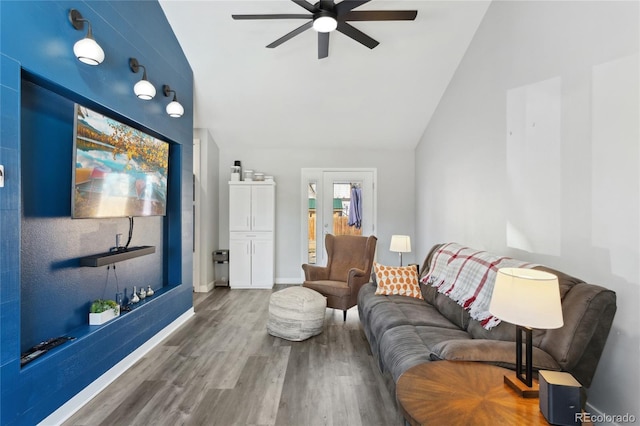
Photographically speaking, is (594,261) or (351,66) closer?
(594,261)

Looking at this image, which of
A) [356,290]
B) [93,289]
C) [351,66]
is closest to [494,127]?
[351,66]

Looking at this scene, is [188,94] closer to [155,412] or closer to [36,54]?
[36,54]

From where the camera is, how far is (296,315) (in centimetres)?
315

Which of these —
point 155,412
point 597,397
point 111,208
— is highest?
point 111,208

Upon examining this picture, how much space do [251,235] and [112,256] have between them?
9.27 feet

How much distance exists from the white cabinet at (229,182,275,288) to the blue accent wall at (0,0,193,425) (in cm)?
206

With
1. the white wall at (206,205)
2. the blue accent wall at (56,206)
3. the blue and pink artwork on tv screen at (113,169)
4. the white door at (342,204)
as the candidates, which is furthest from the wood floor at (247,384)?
the white door at (342,204)

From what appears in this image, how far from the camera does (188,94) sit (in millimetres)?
3910

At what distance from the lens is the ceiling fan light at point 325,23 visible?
2.39 metres

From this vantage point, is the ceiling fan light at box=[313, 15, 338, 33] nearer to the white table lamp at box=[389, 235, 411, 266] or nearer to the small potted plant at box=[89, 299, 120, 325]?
the white table lamp at box=[389, 235, 411, 266]

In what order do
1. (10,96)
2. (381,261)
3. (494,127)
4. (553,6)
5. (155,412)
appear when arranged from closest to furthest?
(10,96) → (155,412) → (553,6) → (494,127) → (381,261)

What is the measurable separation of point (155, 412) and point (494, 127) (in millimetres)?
3559

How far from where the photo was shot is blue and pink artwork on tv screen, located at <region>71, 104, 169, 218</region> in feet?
6.95

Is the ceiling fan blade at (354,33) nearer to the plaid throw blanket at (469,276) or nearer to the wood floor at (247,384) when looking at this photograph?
the plaid throw blanket at (469,276)
